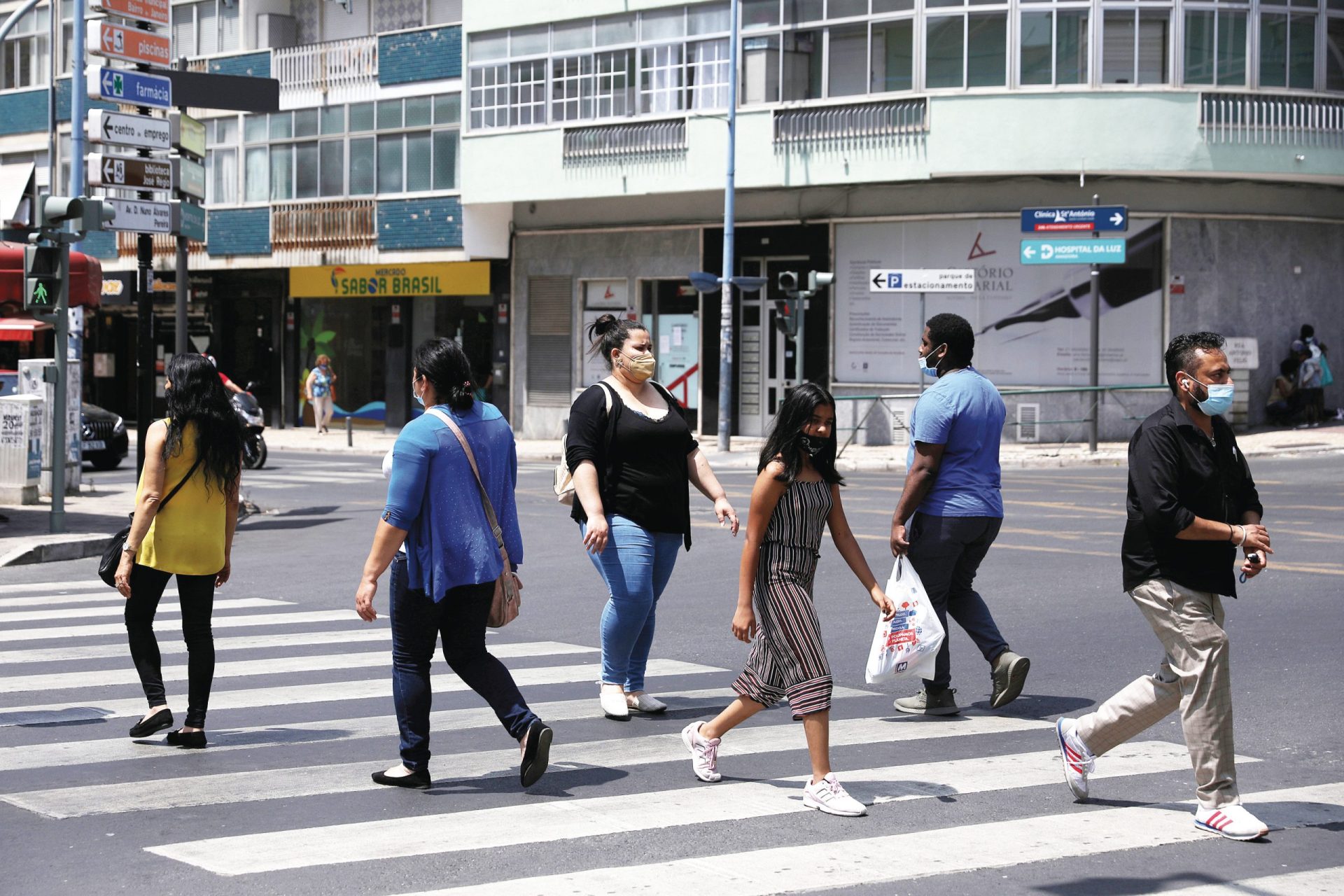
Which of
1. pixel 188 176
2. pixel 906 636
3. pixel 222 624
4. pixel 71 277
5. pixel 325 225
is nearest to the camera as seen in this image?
pixel 906 636

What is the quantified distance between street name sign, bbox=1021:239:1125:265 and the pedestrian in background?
56.0ft

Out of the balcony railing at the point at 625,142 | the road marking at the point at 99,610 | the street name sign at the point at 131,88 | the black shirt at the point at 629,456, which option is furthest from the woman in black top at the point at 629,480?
the balcony railing at the point at 625,142

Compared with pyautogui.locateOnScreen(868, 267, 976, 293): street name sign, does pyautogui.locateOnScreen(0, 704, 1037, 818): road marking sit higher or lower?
lower

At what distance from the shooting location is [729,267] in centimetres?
3109

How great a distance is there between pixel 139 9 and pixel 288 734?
1242cm

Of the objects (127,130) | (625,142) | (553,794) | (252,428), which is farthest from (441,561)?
(625,142)

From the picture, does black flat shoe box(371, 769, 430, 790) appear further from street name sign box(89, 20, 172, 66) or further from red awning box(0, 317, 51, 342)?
red awning box(0, 317, 51, 342)

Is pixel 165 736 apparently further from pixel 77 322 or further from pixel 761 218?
pixel 761 218

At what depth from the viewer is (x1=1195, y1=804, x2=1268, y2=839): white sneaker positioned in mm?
5930

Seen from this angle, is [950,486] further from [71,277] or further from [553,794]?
[71,277]

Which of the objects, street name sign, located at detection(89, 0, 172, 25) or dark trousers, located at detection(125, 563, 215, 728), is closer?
dark trousers, located at detection(125, 563, 215, 728)

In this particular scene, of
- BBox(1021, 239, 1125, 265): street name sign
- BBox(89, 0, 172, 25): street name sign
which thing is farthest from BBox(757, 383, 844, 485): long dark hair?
BBox(1021, 239, 1125, 265): street name sign

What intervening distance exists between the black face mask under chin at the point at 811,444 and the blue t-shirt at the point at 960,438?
5.66 ft

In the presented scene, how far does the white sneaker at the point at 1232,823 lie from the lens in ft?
19.5
